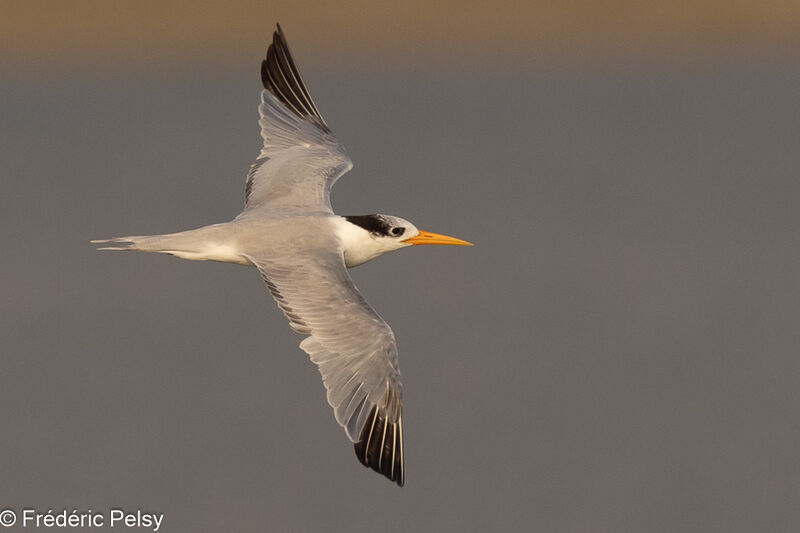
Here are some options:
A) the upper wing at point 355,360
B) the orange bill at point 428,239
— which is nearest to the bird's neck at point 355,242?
the orange bill at point 428,239

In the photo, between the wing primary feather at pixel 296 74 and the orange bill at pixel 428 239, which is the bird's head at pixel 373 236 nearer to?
the orange bill at pixel 428 239

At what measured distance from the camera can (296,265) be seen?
790 centimetres

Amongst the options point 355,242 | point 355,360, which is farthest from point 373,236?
point 355,360

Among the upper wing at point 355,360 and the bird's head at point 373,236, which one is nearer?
the upper wing at point 355,360

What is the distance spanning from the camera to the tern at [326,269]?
761 cm

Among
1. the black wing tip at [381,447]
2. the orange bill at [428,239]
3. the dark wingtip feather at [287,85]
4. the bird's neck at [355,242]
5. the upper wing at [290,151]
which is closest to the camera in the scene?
the black wing tip at [381,447]

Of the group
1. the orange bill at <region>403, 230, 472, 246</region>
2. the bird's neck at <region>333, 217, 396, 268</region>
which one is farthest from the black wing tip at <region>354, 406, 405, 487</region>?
the orange bill at <region>403, 230, 472, 246</region>

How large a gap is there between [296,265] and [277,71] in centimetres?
272

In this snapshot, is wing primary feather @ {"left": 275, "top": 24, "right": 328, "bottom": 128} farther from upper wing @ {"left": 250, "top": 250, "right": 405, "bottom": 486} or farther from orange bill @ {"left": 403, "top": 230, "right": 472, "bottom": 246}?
upper wing @ {"left": 250, "top": 250, "right": 405, "bottom": 486}

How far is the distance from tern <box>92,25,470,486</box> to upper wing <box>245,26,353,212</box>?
13 mm

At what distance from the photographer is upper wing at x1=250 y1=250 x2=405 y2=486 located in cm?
757

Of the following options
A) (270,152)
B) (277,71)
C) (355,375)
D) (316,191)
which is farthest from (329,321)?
(277,71)

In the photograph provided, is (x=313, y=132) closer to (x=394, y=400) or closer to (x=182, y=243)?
(x=182, y=243)

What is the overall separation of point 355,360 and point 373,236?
1168 millimetres
